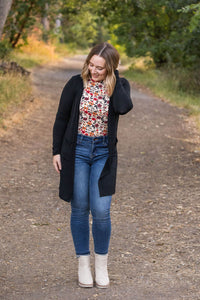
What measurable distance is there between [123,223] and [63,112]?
2.22m

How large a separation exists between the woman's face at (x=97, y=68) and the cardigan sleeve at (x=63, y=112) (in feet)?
0.59

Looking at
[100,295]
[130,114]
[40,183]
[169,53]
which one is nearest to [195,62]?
[169,53]

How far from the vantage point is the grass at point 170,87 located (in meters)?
14.0

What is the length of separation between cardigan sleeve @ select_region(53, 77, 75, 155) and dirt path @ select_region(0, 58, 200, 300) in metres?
1.11

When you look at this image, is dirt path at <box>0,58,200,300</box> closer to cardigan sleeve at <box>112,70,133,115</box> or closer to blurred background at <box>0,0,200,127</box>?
cardigan sleeve at <box>112,70,133,115</box>

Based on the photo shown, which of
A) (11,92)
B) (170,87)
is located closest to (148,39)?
(170,87)

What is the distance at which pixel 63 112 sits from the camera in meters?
3.57

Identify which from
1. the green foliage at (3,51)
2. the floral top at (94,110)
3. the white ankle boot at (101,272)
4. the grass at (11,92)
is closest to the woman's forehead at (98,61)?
the floral top at (94,110)

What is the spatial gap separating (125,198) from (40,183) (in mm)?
1319

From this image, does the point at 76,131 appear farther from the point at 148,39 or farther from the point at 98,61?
the point at 148,39

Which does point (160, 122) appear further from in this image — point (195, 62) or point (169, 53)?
point (169, 53)

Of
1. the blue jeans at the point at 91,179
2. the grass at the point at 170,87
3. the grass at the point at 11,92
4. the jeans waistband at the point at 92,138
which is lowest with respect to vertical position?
the grass at the point at 170,87

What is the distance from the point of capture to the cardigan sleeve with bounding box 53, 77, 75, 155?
353 centimetres

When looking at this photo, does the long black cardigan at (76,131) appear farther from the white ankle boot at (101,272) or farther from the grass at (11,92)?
the grass at (11,92)
